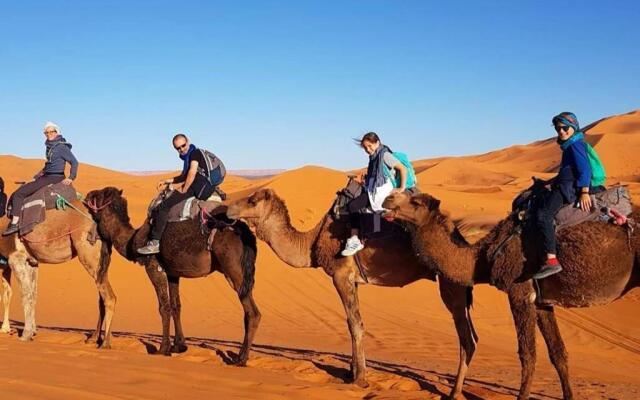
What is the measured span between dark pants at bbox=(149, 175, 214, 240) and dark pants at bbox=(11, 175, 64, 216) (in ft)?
8.67

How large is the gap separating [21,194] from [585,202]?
8.92 meters

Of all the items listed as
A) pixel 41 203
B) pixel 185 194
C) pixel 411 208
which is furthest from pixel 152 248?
pixel 411 208

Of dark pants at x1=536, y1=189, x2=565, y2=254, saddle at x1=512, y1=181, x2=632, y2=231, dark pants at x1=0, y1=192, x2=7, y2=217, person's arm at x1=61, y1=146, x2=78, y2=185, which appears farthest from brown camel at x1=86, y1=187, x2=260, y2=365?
saddle at x1=512, y1=181, x2=632, y2=231

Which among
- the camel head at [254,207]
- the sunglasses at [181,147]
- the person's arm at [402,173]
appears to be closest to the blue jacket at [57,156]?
the sunglasses at [181,147]

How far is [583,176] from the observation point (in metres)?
6.91

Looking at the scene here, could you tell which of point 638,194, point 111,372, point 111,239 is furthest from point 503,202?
point 111,372

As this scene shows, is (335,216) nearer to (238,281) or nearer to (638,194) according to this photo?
(238,281)

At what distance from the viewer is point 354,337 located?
8625 millimetres

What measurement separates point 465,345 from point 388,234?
5.34ft

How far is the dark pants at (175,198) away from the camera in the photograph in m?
10.1

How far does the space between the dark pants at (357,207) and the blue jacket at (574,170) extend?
7.78ft

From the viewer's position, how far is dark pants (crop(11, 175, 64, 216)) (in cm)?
1148

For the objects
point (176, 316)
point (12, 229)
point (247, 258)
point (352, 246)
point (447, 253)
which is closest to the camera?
point (447, 253)

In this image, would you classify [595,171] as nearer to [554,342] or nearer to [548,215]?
[548,215]
